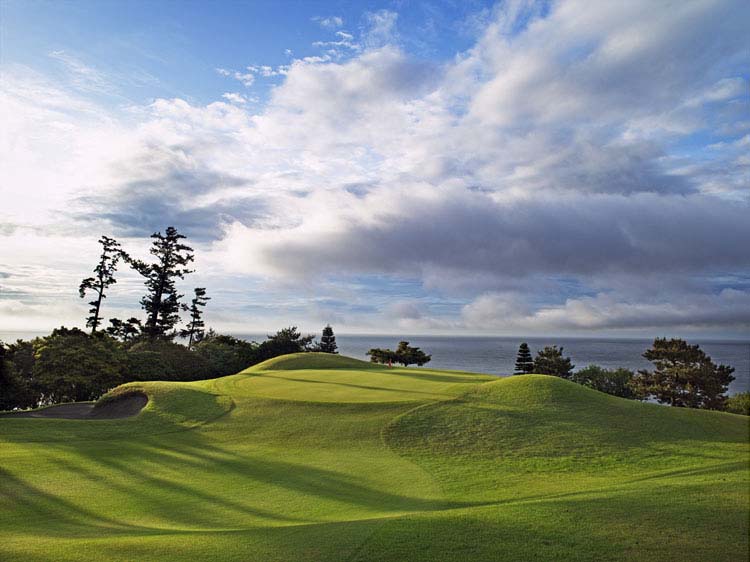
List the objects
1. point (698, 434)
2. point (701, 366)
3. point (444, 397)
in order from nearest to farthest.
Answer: point (698, 434) → point (444, 397) → point (701, 366)

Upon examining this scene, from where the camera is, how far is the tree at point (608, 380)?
5278 centimetres

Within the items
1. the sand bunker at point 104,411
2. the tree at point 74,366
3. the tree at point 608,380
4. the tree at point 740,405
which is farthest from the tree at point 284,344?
the tree at point 740,405

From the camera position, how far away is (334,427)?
1867 cm

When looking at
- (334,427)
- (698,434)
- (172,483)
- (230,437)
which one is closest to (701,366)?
(698,434)

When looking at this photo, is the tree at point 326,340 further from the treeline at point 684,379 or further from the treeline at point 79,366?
the treeline at point 684,379

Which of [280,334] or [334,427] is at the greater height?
[280,334]

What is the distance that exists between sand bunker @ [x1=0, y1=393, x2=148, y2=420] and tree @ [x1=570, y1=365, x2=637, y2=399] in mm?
46258

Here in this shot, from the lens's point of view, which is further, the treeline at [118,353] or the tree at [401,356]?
the tree at [401,356]

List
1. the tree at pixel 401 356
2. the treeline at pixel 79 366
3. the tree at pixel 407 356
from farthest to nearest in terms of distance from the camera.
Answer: the tree at pixel 407 356
the tree at pixel 401 356
the treeline at pixel 79 366

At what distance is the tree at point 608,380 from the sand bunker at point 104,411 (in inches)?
1821

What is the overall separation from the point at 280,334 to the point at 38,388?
92.8 feet

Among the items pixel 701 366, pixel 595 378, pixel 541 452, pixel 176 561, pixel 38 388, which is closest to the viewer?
pixel 176 561

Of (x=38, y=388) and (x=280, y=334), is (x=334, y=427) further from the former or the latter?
(x=280, y=334)

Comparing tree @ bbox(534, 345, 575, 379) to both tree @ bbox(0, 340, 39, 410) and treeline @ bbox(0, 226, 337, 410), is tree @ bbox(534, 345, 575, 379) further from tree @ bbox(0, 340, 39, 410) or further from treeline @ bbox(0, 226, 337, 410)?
tree @ bbox(0, 340, 39, 410)
